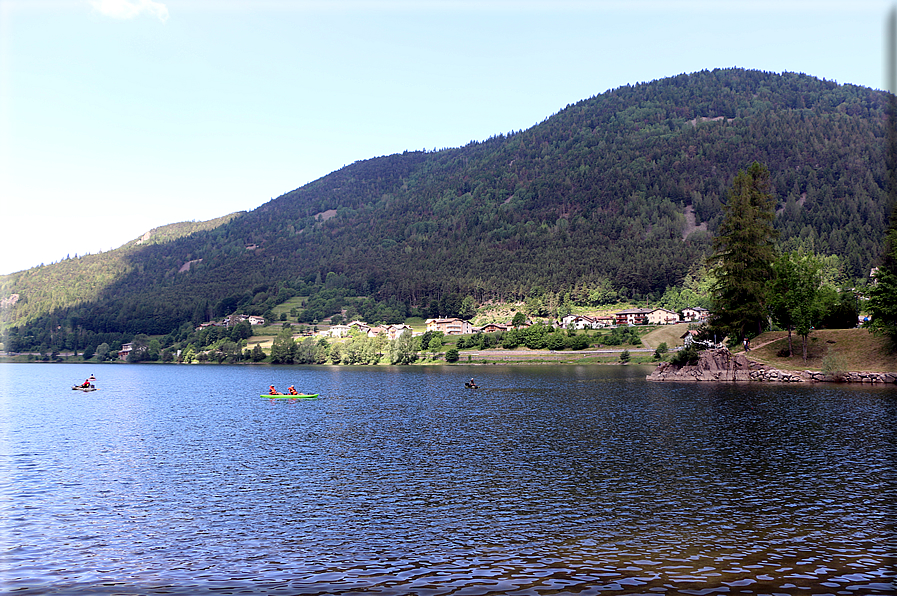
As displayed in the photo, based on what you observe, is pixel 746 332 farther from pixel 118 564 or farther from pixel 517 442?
pixel 118 564

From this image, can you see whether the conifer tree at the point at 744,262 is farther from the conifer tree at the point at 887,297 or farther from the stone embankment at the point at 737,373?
the conifer tree at the point at 887,297

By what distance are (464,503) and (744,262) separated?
324 feet

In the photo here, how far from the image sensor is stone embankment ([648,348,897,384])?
9625cm

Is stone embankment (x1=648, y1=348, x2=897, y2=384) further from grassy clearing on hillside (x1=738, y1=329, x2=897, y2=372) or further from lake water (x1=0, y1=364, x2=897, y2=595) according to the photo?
lake water (x1=0, y1=364, x2=897, y2=595)

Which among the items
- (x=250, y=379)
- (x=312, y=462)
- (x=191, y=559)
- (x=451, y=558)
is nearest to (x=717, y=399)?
(x=312, y=462)

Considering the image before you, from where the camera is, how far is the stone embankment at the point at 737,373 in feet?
316

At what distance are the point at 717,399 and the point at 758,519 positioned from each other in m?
55.0

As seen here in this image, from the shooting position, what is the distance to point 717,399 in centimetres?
8169

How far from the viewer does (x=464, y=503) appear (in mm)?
34625

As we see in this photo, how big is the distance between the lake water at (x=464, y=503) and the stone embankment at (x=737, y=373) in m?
25.0

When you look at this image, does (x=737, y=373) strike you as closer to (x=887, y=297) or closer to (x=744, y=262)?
(x=744, y=262)

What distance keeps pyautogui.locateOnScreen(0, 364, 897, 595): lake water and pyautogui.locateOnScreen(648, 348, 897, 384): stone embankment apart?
25.0m

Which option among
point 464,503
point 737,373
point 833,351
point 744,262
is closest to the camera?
point 464,503

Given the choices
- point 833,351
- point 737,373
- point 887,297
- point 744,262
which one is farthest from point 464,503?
point 744,262
